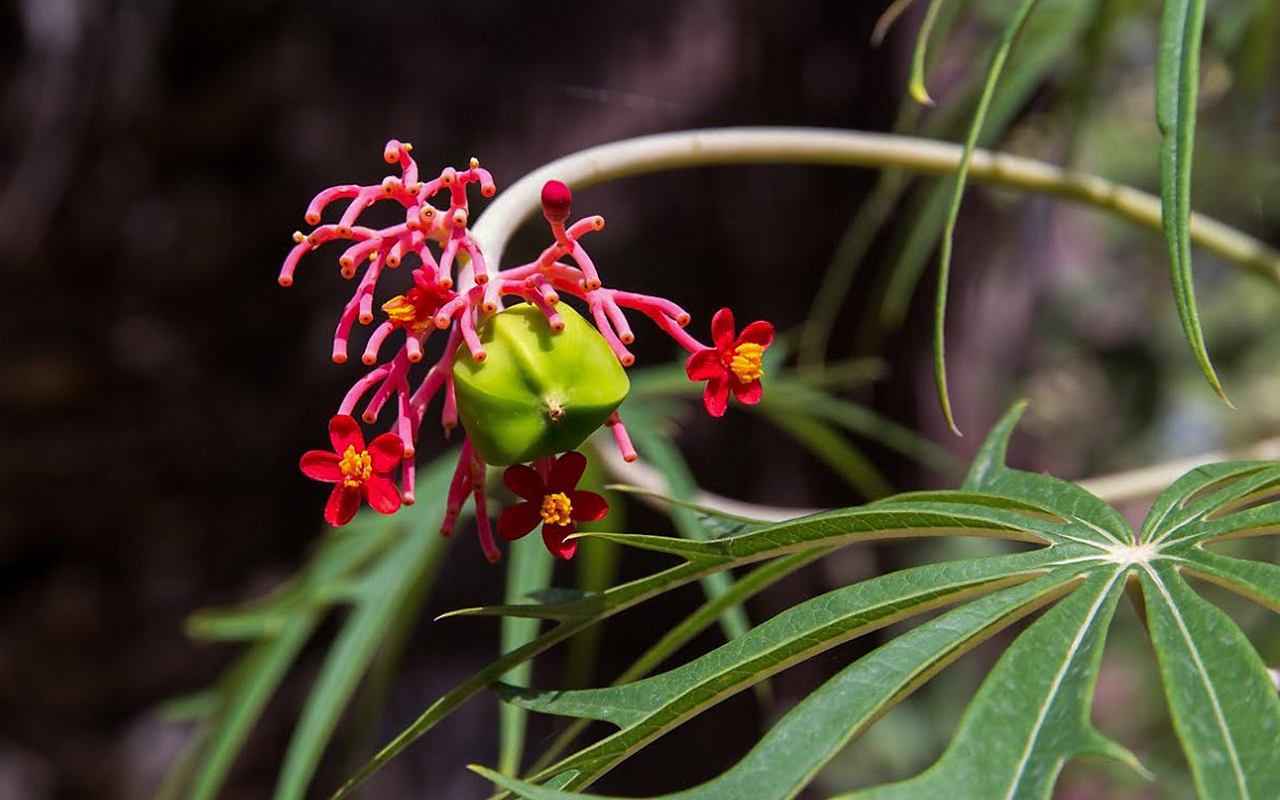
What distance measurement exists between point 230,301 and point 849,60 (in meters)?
0.82

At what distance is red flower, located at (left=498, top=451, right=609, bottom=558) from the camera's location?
349 mm

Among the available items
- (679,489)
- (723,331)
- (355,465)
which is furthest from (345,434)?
(679,489)

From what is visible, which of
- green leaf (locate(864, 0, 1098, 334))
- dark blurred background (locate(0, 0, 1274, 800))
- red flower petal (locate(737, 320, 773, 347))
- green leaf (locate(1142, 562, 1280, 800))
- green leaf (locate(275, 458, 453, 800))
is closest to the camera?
green leaf (locate(1142, 562, 1280, 800))

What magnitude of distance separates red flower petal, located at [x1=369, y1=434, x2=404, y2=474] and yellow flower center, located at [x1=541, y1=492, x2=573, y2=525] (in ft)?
0.14

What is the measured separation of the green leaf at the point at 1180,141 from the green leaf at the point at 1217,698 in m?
0.07

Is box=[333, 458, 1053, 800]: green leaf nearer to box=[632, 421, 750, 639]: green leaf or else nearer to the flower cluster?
the flower cluster

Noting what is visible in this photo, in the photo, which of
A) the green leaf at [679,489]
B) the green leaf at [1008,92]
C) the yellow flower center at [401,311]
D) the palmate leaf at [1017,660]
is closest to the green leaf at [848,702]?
the palmate leaf at [1017,660]

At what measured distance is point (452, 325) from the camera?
13.7 inches

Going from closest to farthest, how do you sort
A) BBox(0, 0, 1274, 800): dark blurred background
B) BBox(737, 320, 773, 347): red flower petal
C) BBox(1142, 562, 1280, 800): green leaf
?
BBox(1142, 562, 1280, 800): green leaf, BBox(737, 320, 773, 347): red flower petal, BBox(0, 0, 1274, 800): dark blurred background

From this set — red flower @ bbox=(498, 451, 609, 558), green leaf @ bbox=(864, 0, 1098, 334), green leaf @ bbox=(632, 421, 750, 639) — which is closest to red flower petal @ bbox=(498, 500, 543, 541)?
red flower @ bbox=(498, 451, 609, 558)

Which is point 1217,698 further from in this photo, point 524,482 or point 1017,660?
point 524,482

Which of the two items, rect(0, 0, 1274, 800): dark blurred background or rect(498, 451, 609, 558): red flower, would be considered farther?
rect(0, 0, 1274, 800): dark blurred background

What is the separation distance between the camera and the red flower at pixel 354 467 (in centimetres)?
34

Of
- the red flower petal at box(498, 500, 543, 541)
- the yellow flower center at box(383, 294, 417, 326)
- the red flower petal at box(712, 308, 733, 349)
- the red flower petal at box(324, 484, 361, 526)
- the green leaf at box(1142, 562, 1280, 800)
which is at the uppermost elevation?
the red flower petal at box(712, 308, 733, 349)
